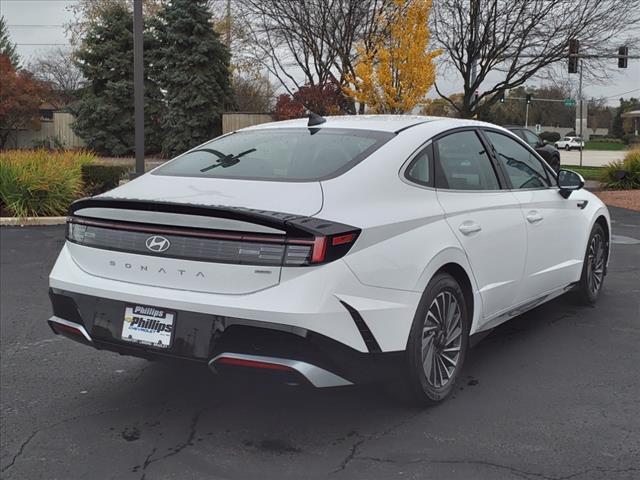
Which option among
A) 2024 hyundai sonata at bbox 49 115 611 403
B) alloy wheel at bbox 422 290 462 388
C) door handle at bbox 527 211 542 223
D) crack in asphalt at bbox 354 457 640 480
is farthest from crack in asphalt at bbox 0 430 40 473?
door handle at bbox 527 211 542 223

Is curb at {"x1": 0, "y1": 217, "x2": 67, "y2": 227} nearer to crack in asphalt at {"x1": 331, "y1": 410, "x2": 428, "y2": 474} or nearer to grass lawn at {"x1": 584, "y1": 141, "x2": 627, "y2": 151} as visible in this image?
crack in asphalt at {"x1": 331, "y1": 410, "x2": 428, "y2": 474}

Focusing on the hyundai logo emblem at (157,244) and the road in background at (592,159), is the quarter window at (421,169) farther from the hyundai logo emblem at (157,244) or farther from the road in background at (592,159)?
the road in background at (592,159)

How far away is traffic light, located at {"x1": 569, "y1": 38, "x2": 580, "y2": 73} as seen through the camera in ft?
72.5

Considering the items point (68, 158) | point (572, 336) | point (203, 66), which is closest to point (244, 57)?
point (203, 66)

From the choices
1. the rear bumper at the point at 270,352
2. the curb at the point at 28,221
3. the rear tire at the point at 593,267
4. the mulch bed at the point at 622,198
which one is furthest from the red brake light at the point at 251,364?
the mulch bed at the point at 622,198

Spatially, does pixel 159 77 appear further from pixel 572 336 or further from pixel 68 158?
pixel 572 336

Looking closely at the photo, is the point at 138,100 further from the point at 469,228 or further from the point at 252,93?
the point at 252,93

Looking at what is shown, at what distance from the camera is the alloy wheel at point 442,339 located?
3652mm

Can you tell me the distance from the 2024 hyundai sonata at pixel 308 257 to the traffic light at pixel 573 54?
19.8m

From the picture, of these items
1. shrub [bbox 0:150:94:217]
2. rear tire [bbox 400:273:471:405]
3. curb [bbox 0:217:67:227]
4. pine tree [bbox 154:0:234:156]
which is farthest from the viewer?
pine tree [bbox 154:0:234:156]

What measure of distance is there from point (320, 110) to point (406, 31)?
612 cm

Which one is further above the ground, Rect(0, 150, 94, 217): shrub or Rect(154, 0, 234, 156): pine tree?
Rect(154, 0, 234, 156): pine tree

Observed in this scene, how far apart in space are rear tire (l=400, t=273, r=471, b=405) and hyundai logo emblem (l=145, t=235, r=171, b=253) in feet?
4.19

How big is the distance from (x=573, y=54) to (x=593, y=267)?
1862 cm
